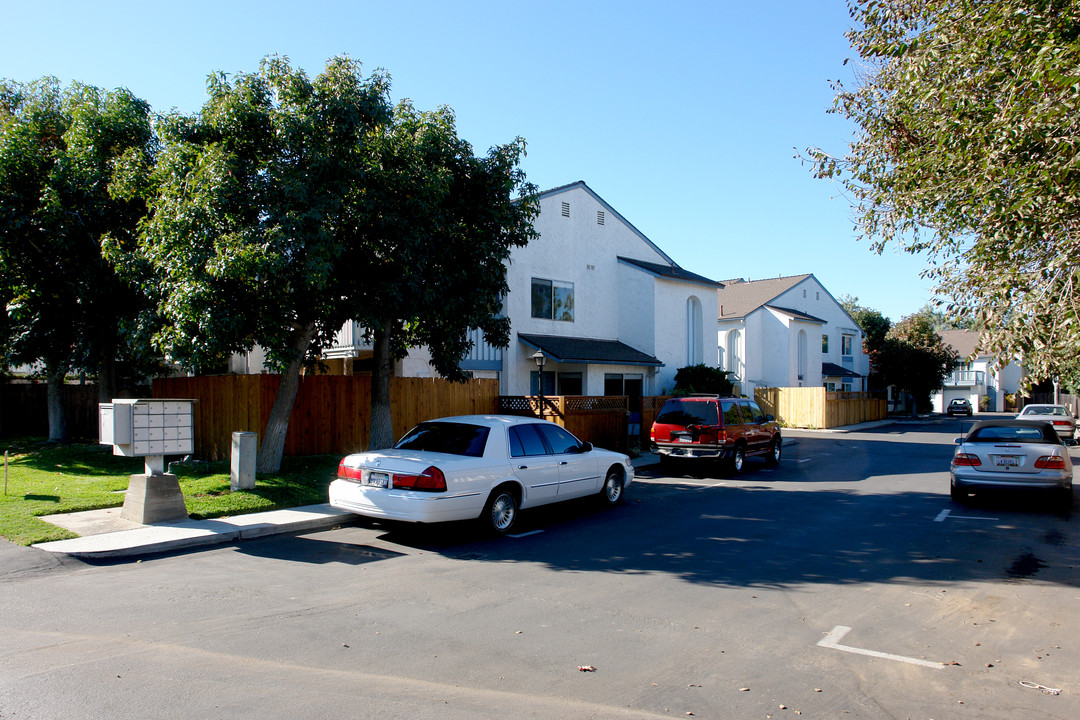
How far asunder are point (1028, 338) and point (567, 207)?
19007mm

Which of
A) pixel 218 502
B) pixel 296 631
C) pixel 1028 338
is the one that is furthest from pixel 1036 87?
pixel 218 502

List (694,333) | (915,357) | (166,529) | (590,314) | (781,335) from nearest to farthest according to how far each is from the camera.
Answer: (166,529)
(590,314)
(694,333)
(781,335)
(915,357)

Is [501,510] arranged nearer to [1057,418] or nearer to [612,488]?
[612,488]

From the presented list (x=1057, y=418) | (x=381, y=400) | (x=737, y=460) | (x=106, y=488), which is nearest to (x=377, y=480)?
(x=381, y=400)

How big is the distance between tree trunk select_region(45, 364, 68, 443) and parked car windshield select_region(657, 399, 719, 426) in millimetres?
16659

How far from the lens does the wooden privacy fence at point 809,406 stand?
36.5 metres

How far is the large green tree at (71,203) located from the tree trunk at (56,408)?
12.7 feet

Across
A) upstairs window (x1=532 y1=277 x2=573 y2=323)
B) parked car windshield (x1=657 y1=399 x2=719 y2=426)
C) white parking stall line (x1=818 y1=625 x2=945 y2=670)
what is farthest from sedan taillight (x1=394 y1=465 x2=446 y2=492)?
upstairs window (x1=532 y1=277 x2=573 y2=323)

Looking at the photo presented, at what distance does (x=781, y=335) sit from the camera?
134 feet

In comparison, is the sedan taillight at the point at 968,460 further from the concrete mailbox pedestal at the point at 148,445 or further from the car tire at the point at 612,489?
the concrete mailbox pedestal at the point at 148,445

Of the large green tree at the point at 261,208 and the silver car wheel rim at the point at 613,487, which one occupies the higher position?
the large green tree at the point at 261,208

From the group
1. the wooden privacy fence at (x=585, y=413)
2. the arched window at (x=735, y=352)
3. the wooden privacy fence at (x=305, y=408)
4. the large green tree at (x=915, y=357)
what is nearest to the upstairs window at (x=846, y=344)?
the large green tree at (x=915, y=357)

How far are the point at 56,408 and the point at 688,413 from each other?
694 inches

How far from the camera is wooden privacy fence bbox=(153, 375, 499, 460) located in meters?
15.2
